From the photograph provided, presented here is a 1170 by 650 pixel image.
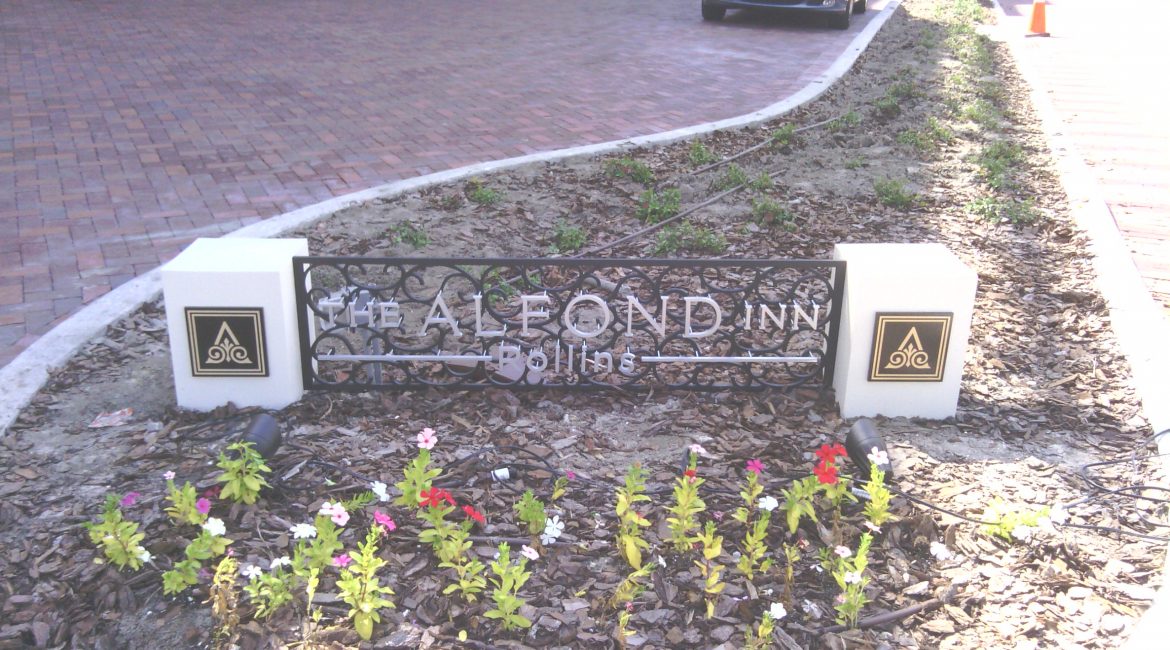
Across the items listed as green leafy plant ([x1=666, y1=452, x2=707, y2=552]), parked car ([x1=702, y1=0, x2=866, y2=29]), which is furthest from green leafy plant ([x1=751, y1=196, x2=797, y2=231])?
parked car ([x1=702, y1=0, x2=866, y2=29])

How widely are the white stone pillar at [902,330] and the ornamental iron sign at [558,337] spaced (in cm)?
14

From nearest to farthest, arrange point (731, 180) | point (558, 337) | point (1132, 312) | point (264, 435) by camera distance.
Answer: point (264, 435) < point (558, 337) < point (1132, 312) < point (731, 180)

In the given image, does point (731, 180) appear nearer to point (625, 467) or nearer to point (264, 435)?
point (625, 467)

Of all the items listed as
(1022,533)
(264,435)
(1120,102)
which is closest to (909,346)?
(1022,533)

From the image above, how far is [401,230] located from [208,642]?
10.2 ft

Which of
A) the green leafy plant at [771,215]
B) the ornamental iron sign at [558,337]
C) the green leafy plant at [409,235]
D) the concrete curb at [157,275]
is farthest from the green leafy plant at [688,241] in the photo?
the concrete curb at [157,275]

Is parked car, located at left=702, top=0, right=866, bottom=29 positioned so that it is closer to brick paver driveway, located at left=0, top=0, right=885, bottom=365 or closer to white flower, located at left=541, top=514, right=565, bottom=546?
brick paver driveway, located at left=0, top=0, right=885, bottom=365

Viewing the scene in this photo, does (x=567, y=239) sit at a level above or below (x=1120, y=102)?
below

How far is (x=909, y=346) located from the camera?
3.65m

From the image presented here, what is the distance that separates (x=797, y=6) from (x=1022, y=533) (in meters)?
12.2

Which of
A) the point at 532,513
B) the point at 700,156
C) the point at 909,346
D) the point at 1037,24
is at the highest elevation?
the point at 1037,24

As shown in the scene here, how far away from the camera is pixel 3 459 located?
3.32 m

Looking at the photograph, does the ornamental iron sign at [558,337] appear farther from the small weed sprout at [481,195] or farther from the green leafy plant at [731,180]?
the green leafy plant at [731,180]

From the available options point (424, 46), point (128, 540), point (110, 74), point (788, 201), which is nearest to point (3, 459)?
point (128, 540)
